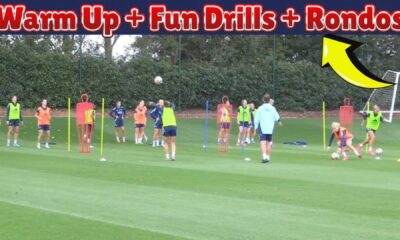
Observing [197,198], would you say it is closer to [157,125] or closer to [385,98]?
[157,125]

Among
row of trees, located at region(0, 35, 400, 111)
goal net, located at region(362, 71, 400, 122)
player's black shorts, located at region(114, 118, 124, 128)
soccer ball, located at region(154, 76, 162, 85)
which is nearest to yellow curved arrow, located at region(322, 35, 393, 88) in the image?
goal net, located at region(362, 71, 400, 122)

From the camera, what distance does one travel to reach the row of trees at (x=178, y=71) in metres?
44.1

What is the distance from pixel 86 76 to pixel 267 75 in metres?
11.6

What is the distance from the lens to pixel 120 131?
1631 inches

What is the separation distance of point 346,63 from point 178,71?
13.2 metres

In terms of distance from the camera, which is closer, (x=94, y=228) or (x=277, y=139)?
(x=94, y=228)

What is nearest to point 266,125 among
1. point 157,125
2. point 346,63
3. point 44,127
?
point 157,125

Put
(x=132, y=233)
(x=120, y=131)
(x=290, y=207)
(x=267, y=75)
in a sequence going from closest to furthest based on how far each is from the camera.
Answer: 1. (x=132, y=233)
2. (x=290, y=207)
3. (x=120, y=131)
4. (x=267, y=75)

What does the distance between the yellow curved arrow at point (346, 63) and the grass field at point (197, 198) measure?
11.2 meters

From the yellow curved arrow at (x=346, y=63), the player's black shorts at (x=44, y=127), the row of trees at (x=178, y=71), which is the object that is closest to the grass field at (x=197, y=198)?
the player's black shorts at (x=44, y=127)

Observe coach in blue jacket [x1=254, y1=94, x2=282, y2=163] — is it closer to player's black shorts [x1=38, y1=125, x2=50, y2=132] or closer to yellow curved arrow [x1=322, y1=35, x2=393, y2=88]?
yellow curved arrow [x1=322, y1=35, x2=393, y2=88]

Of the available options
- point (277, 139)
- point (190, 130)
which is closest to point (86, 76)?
point (190, 130)

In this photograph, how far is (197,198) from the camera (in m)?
14.5

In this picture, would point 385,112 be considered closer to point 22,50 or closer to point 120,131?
point 120,131
